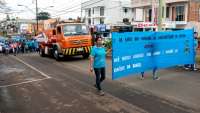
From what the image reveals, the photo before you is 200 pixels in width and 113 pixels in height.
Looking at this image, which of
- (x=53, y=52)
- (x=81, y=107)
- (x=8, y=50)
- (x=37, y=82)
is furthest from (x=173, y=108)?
(x=8, y=50)

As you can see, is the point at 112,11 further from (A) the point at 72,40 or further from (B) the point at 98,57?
(B) the point at 98,57

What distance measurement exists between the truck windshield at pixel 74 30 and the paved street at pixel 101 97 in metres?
8.91

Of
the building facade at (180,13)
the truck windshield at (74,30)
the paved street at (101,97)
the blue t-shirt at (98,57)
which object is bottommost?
the paved street at (101,97)

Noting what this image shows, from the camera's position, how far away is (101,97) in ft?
35.3

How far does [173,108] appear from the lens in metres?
9.12

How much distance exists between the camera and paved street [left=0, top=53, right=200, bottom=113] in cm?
932

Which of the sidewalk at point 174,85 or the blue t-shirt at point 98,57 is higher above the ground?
the blue t-shirt at point 98,57

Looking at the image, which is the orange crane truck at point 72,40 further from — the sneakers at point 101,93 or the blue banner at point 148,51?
the sneakers at point 101,93

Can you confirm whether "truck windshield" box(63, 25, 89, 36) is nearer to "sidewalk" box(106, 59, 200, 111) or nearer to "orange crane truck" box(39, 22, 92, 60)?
"orange crane truck" box(39, 22, 92, 60)

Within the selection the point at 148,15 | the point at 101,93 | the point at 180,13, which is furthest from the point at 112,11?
the point at 101,93

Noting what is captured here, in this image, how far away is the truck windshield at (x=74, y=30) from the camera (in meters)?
24.2

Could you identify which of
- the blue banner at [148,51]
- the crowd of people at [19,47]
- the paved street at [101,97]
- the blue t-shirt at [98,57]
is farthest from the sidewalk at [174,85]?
the crowd of people at [19,47]

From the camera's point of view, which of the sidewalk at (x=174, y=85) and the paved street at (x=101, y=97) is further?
the sidewalk at (x=174, y=85)

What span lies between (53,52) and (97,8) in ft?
168
